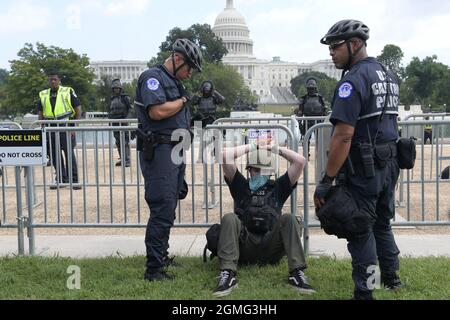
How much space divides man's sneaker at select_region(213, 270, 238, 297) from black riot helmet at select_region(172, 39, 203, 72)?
1.67 meters

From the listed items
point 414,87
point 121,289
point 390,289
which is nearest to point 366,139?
point 390,289

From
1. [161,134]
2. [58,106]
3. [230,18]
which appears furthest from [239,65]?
[161,134]

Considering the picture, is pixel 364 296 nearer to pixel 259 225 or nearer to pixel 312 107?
pixel 259 225

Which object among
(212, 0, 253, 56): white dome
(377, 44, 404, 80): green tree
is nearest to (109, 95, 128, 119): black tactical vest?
(377, 44, 404, 80): green tree

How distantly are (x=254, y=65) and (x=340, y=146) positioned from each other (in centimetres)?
12511

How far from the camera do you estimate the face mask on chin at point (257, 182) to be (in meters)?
4.79

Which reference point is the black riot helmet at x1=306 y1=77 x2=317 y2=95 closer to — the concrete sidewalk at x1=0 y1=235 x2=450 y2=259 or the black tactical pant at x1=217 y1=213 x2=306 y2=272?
the concrete sidewalk at x1=0 y1=235 x2=450 y2=259

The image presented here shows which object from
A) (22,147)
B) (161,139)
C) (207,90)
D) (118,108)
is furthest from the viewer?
(118,108)

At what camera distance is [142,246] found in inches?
228

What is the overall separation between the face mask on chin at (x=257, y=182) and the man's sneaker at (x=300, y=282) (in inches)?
31.1

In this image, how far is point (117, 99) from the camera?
12703mm

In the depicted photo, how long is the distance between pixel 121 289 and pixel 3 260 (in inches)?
60.1

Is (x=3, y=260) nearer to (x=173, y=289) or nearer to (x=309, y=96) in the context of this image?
(x=173, y=289)

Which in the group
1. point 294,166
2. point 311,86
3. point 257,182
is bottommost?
point 257,182
